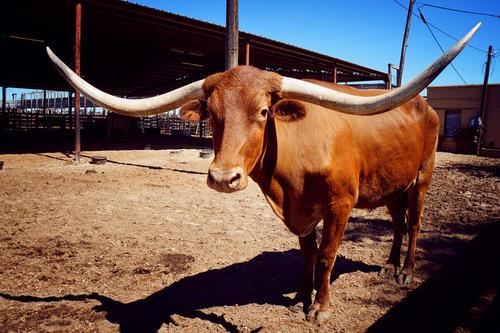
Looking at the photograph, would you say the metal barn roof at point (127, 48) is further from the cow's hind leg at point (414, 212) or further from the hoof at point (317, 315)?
the hoof at point (317, 315)

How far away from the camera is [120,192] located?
6496 mm

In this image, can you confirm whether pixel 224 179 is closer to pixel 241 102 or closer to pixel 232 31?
pixel 241 102

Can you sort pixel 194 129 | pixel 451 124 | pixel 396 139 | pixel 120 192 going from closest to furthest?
pixel 396 139, pixel 120 192, pixel 451 124, pixel 194 129

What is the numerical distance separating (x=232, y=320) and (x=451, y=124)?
24.5m

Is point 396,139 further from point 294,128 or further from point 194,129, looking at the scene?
point 194,129

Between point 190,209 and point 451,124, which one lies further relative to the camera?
point 451,124

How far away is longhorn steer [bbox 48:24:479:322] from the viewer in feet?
6.60

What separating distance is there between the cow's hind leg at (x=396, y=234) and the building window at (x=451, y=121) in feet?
71.2

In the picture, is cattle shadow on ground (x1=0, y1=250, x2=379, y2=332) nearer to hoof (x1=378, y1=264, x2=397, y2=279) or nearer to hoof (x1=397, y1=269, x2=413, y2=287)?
hoof (x1=378, y1=264, x2=397, y2=279)

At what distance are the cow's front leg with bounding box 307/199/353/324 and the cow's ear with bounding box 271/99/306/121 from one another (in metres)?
0.75

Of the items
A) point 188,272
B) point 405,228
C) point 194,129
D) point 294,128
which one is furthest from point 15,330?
point 194,129

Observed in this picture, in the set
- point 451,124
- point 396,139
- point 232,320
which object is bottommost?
point 232,320

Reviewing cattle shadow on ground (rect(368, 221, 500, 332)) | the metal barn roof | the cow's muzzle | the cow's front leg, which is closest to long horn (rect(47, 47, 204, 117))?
the cow's muzzle

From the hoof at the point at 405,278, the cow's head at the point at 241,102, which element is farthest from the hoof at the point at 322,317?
the cow's head at the point at 241,102
